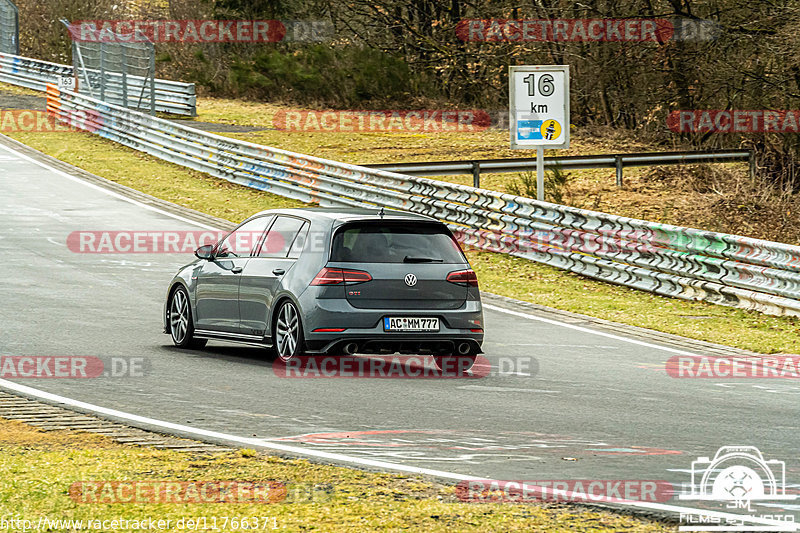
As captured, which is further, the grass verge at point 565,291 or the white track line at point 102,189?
the white track line at point 102,189

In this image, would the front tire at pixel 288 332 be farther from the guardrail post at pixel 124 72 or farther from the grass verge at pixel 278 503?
the guardrail post at pixel 124 72

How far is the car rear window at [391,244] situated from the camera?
1110 centimetres

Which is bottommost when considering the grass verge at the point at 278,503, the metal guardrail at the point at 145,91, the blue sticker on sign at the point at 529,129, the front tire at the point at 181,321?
the front tire at the point at 181,321

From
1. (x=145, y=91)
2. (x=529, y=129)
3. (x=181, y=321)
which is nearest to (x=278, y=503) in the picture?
(x=181, y=321)

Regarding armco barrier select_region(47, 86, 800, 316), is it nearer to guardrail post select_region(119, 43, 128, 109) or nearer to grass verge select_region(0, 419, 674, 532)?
guardrail post select_region(119, 43, 128, 109)

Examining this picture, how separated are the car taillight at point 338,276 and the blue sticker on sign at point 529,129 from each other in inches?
427

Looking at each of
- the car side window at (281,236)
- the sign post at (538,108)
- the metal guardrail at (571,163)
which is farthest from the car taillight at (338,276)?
the metal guardrail at (571,163)

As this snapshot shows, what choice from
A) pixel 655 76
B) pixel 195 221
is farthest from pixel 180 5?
pixel 195 221

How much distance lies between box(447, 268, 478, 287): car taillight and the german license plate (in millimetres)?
444

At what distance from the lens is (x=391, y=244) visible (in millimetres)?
11195

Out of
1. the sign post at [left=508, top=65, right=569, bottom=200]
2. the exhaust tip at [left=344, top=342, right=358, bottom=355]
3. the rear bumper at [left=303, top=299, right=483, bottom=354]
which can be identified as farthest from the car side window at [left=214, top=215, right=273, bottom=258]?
the sign post at [left=508, top=65, right=569, bottom=200]

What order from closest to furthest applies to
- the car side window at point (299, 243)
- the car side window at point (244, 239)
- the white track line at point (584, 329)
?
the car side window at point (299, 243) → the car side window at point (244, 239) → the white track line at point (584, 329)

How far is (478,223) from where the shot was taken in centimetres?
2172

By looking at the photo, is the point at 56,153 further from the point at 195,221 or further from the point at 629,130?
the point at 629,130
